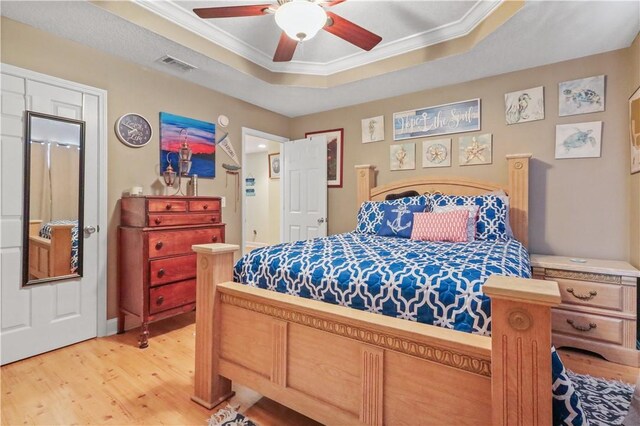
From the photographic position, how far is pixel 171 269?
264 cm

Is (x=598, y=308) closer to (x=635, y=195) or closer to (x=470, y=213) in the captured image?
(x=635, y=195)

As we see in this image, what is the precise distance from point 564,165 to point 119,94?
156 inches

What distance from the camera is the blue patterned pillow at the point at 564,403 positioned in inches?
38.5

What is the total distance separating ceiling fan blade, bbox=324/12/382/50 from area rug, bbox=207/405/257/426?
2.23 m

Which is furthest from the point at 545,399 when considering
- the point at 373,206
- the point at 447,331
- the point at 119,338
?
the point at 119,338

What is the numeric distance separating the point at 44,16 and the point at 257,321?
250 centimetres

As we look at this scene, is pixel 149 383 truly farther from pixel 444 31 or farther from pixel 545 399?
pixel 444 31

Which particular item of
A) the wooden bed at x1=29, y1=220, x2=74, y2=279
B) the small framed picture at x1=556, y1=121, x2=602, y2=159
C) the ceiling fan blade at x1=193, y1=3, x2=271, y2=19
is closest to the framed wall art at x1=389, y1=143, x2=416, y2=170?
the small framed picture at x1=556, y1=121, x2=602, y2=159

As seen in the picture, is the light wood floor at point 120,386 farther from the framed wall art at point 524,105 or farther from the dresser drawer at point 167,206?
the framed wall art at point 524,105

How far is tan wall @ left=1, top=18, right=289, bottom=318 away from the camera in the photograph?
228 centimetres

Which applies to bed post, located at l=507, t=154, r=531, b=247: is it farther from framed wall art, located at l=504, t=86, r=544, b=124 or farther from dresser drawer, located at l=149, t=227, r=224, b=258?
dresser drawer, located at l=149, t=227, r=224, b=258

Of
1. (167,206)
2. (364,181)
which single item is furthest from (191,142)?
(364,181)

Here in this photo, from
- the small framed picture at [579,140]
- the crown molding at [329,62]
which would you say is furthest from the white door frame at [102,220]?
the small framed picture at [579,140]

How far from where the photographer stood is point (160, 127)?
3.04m
